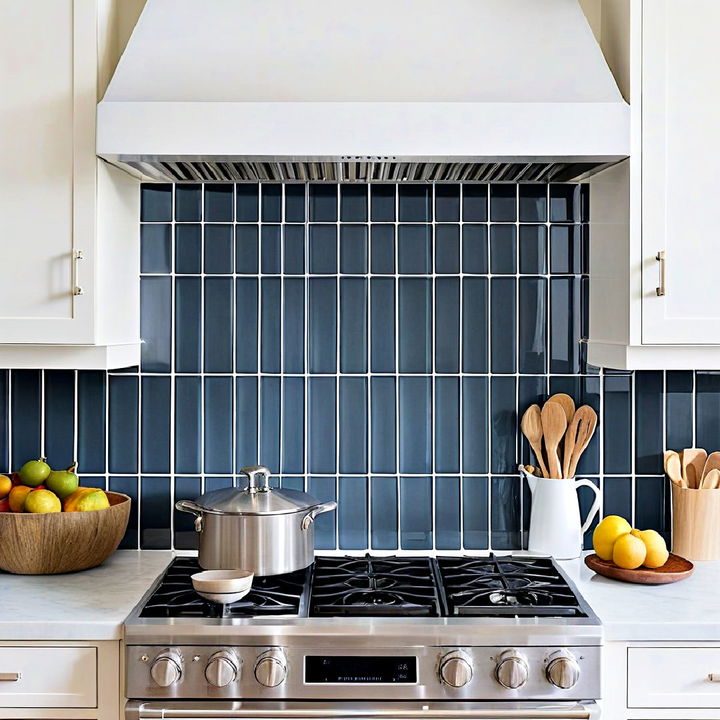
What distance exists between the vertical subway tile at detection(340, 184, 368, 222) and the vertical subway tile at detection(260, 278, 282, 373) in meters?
0.26

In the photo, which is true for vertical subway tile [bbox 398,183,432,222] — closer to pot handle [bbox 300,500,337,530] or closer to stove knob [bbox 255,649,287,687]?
pot handle [bbox 300,500,337,530]

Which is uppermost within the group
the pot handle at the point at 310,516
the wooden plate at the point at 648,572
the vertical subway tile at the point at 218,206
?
the vertical subway tile at the point at 218,206

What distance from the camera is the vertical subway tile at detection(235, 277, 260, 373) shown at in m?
2.36

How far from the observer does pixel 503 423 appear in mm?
2373

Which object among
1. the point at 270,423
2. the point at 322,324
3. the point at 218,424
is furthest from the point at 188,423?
the point at 322,324

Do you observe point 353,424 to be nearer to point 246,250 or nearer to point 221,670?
point 246,250

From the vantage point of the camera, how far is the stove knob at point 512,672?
1.73m

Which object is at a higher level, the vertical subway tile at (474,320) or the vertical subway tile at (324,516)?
the vertical subway tile at (474,320)

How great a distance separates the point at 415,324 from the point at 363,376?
7.9 inches

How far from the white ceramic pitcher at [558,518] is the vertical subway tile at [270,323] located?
2.58 feet

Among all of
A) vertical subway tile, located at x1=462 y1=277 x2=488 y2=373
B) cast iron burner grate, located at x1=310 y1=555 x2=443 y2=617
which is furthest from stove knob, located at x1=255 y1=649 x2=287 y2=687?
vertical subway tile, located at x1=462 y1=277 x2=488 y2=373

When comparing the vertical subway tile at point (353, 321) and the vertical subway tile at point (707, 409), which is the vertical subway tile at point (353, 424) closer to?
the vertical subway tile at point (353, 321)

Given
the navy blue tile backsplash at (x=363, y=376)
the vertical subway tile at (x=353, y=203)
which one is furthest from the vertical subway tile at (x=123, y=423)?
the vertical subway tile at (x=353, y=203)

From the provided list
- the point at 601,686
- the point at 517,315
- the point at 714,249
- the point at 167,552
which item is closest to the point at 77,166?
the point at 167,552
